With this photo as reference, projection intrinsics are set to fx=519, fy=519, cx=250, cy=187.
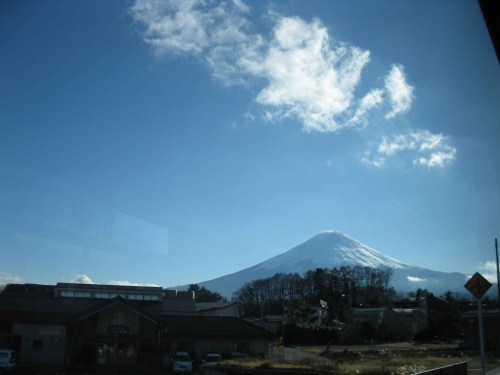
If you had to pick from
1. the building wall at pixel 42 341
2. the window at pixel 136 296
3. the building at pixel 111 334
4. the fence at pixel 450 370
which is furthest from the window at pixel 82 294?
the fence at pixel 450 370

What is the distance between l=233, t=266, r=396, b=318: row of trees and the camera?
109m

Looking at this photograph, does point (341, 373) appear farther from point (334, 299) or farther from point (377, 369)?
point (334, 299)

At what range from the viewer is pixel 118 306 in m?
44.7

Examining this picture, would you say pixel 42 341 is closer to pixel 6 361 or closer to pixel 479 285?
pixel 6 361

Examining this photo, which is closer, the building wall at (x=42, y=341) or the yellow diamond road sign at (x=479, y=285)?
the yellow diamond road sign at (x=479, y=285)

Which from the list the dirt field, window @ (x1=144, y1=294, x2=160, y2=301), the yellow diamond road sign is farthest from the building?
the yellow diamond road sign

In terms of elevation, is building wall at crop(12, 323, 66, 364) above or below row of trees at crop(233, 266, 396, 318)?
below

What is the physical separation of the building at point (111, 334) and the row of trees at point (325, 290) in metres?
55.7

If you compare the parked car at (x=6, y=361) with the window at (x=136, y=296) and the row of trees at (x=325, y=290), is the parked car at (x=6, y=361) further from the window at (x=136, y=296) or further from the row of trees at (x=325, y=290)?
the row of trees at (x=325, y=290)

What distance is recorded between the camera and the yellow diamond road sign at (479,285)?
15297mm

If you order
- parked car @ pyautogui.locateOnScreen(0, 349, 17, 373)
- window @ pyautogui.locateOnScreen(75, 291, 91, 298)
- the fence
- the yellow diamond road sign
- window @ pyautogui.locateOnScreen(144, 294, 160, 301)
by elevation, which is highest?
the yellow diamond road sign

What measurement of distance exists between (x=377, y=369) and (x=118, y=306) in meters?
28.5

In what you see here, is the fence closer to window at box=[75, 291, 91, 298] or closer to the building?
the building

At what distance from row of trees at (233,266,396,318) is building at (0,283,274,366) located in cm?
5575
